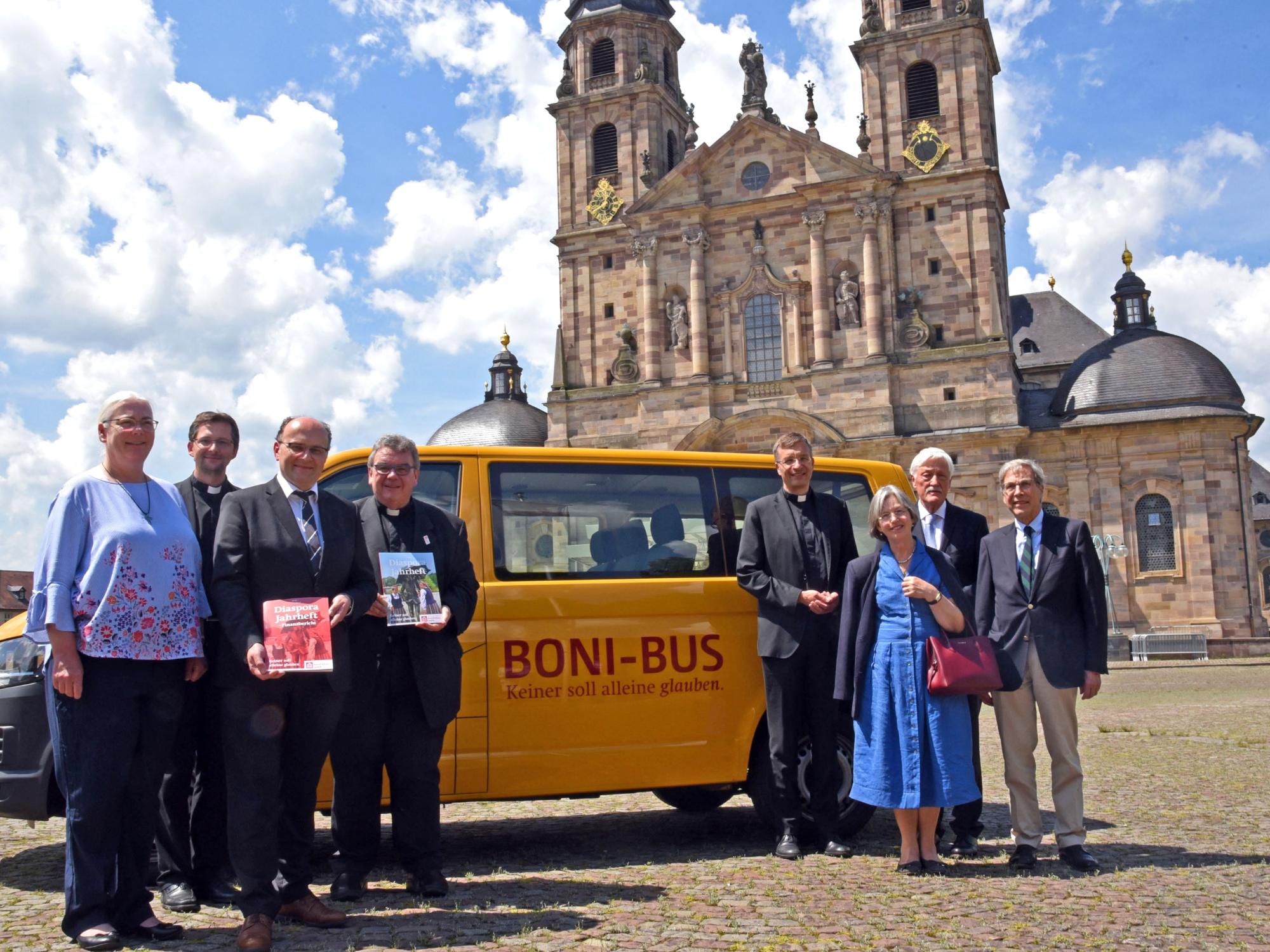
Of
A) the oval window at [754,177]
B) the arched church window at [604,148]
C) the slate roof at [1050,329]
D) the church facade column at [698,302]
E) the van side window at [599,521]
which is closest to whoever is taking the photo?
the van side window at [599,521]

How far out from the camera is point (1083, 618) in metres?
6.62

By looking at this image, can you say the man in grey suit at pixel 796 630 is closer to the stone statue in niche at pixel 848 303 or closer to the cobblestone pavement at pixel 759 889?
the cobblestone pavement at pixel 759 889

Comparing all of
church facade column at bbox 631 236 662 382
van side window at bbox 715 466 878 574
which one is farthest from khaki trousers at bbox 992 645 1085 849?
church facade column at bbox 631 236 662 382

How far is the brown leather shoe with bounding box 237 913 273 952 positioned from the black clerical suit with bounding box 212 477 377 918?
0.16ft

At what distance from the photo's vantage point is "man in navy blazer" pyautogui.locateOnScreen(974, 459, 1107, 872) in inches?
255

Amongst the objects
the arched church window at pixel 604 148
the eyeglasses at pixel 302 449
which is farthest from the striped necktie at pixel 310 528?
the arched church window at pixel 604 148

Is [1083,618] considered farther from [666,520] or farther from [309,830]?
[309,830]

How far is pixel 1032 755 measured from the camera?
663cm

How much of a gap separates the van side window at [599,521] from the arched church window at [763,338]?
3174 cm

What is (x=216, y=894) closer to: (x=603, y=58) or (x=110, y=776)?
(x=110, y=776)

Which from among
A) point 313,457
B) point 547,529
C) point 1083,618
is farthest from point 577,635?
point 1083,618

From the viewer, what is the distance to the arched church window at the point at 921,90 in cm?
3853

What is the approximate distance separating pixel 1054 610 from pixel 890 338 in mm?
31799

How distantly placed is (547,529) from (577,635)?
646mm
